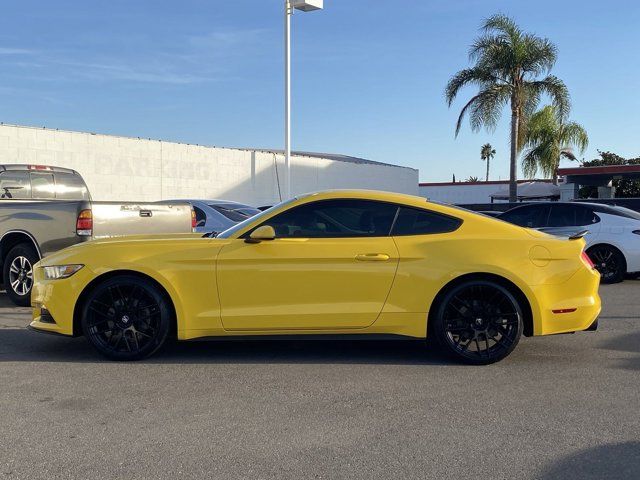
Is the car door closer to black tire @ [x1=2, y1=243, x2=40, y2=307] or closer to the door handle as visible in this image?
the door handle

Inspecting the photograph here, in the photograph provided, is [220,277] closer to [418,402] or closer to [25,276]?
[418,402]

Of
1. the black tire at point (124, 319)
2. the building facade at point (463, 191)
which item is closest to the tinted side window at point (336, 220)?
the black tire at point (124, 319)

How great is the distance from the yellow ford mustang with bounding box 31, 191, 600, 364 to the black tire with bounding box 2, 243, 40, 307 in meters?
3.47

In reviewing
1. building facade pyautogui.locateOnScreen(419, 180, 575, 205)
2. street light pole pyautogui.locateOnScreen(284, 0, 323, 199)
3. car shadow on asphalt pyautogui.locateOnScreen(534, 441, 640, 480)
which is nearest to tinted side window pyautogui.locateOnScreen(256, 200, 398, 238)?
car shadow on asphalt pyautogui.locateOnScreen(534, 441, 640, 480)

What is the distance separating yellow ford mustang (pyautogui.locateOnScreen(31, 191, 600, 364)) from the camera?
18.0 feet

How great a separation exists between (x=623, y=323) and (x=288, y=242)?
434 cm

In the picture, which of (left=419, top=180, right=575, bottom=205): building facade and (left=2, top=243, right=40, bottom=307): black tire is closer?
(left=2, top=243, right=40, bottom=307): black tire

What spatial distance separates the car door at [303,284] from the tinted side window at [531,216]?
694cm

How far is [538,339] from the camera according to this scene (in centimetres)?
655

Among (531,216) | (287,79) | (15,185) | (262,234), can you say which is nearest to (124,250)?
(262,234)

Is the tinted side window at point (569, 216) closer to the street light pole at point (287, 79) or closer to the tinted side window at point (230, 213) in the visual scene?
the tinted side window at point (230, 213)

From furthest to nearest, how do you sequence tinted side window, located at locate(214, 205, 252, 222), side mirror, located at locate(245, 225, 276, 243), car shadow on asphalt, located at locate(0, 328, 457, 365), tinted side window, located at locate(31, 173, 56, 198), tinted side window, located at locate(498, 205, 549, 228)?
tinted side window, located at locate(214, 205, 252, 222) < tinted side window, located at locate(498, 205, 549, 228) < tinted side window, located at locate(31, 173, 56, 198) < car shadow on asphalt, located at locate(0, 328, 457, 365) < side mirror, located at locate(245, 225, 276, 243)

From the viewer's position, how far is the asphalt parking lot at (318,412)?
3.56 meters

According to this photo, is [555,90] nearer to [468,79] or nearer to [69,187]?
[468,79]
